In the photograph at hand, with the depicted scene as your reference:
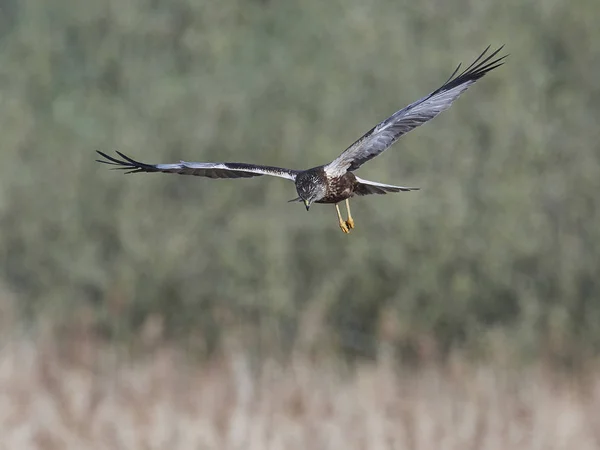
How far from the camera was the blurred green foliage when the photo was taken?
36.1ft

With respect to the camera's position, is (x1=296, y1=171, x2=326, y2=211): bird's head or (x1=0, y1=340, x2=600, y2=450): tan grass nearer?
(x1=296, y1=171, x2=326, y2=211): bird's head

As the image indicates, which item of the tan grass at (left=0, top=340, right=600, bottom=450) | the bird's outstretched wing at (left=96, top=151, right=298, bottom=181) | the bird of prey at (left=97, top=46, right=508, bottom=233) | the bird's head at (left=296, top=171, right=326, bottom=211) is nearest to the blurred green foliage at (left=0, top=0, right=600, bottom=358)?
the tan grass at (left=0, top=340, right=600, bottom=450)

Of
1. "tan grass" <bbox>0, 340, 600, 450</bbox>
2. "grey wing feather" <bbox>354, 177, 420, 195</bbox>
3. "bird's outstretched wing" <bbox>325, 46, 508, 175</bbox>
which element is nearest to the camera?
"bird's outstretched wing" <bbox>325, 46, 508, 175</bbox>

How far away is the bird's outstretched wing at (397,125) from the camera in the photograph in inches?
144

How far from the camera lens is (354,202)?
10.8 metres

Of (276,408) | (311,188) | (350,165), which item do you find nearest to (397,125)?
(350,165)

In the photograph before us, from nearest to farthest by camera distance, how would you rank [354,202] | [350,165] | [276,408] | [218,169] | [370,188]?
[350,165] → [218,169] → [370,188] → [276,408] → [354,202]

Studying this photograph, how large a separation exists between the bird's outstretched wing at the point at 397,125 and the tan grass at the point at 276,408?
3604 mm

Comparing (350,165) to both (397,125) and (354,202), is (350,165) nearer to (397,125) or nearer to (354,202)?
(397,125)

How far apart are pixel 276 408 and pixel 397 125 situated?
4377mm

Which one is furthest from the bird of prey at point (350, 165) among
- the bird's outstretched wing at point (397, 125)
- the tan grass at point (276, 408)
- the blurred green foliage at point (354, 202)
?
the blurred green foliage at point (354, 202)

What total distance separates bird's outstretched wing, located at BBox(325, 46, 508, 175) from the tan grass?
3.60m

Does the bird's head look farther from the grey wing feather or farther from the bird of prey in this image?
the grey wing feather

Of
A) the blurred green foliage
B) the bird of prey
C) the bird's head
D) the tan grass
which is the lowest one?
the bird's head
